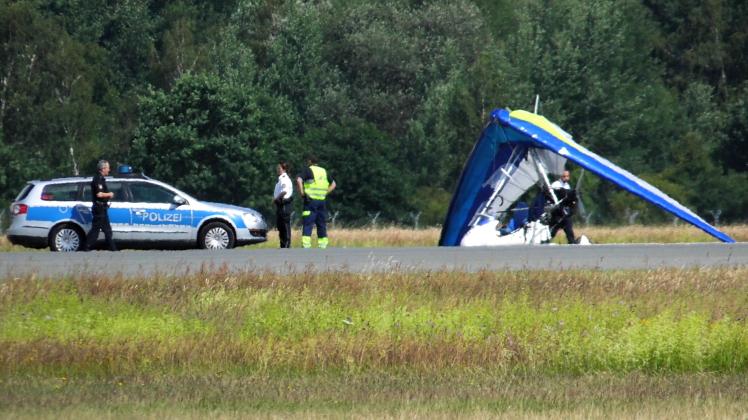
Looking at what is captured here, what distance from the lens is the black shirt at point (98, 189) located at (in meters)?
24.5

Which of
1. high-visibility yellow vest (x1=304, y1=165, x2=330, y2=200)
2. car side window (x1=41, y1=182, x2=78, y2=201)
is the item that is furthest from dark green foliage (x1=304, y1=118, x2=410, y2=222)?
car side window (x1=41, y1=182, x2=78, y2=201)

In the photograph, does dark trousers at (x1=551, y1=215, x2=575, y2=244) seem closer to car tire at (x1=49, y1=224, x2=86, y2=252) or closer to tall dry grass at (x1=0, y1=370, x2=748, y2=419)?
car tire at (x1=49, y1=224, x2=86, y2=252)

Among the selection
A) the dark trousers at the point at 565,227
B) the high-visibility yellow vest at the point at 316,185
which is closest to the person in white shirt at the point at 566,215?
the dark trousers at the point at 565,227

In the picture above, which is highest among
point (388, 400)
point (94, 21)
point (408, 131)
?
point (94, 21)

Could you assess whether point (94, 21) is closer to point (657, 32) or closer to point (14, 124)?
point (14, 124)

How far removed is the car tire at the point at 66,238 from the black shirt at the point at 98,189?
0.70m

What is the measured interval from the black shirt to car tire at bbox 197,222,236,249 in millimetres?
2059

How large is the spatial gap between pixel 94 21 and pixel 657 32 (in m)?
29.1

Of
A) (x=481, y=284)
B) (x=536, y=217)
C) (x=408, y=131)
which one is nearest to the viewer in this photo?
(x=481, y=284)

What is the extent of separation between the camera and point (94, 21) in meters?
70.2

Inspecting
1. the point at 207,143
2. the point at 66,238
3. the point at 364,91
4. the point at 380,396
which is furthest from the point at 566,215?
the point at 364,91

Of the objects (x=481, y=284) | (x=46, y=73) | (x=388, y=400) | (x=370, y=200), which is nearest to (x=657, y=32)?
(x=370, y=200)

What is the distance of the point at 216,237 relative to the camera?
86.1 feet

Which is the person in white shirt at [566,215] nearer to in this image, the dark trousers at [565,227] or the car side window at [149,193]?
the dark trousers at [565,227]
